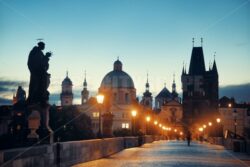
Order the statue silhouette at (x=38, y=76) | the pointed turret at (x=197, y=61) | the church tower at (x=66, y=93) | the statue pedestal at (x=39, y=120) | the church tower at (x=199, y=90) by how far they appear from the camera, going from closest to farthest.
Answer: the statue pedestal at (x=39, y=120), the statue silhouette at (x=38, y=76), the church tower at (x=199, y=90), the pointed turret at (x=197, y=61), the church tower at (x=66, y=93)

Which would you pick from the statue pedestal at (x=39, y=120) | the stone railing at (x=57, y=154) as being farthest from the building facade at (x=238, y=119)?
the statue pedestal at (x=39, y=120)

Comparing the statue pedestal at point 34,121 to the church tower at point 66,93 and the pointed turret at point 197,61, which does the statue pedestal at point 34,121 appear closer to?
the pointed turret at point 197,61

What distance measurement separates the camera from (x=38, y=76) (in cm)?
1577

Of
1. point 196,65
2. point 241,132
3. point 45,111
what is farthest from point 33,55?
point 196,65

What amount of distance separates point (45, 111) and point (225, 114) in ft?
455

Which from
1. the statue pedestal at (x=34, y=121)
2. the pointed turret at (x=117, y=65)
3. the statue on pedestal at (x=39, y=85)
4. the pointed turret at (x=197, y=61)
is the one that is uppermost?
the pointed turret at (x=197, y=61)

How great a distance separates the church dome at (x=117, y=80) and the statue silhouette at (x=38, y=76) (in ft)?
416

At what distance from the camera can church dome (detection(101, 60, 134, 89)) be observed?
470 feet

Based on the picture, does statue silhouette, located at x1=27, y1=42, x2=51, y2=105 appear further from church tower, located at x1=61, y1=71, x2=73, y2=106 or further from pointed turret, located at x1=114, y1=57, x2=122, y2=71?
church tower, located at x1=61, y1=71, x2=73, y2=106

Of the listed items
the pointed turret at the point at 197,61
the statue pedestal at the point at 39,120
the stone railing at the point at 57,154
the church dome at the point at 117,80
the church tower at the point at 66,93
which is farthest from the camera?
the church tower at the point at 66,93

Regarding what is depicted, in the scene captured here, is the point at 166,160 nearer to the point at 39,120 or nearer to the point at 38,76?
A: the point at 39,120

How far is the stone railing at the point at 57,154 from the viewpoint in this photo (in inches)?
429

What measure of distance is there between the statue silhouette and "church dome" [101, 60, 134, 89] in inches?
4994

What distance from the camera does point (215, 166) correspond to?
57.3 ft
